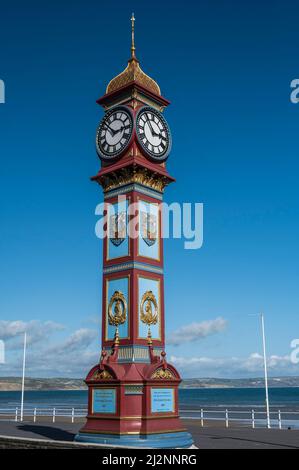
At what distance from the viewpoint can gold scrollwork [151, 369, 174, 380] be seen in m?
22.9

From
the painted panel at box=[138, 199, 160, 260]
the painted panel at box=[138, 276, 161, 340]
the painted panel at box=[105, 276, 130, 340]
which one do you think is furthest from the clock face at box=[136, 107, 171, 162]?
the painted panel at box=[105, 276, 130, 340]

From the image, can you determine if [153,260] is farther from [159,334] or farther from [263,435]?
[263,435]

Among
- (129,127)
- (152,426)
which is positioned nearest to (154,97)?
(129,127)

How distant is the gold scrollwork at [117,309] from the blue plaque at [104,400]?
293 cm

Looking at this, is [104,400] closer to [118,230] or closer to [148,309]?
[148,309]

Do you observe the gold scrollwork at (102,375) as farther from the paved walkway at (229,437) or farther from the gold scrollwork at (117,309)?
the paved walkway at (229,437)

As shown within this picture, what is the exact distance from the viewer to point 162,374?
2325 centimetres

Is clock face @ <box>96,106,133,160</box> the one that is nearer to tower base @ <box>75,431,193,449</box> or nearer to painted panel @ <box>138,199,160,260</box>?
painted panel @ <box>138,199,160,260</box>

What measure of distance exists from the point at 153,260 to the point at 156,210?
8.09 feet

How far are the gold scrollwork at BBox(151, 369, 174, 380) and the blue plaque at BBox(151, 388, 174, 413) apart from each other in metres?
0.48

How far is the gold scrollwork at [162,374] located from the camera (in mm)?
22922

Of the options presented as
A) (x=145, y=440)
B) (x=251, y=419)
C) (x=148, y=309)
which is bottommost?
(x=251, y=419)

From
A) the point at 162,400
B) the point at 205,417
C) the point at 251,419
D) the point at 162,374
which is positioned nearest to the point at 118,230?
the point at 162,374

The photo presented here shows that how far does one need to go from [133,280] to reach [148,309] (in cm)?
151
